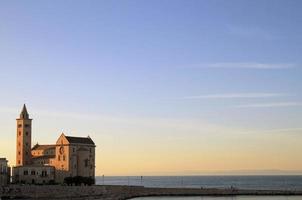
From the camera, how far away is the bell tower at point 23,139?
116812 mm

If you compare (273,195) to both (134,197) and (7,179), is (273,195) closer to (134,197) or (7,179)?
(134,197)

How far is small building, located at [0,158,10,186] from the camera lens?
106 m

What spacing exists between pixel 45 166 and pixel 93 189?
50.8 feet

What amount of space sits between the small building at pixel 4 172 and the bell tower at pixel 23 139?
17.1 ft

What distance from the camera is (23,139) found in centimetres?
11662

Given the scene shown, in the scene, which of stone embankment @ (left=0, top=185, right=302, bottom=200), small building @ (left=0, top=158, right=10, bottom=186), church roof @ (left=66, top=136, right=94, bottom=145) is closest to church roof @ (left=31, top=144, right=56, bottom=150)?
church roof @ (left=66, top=136, right=94, bottom=145)

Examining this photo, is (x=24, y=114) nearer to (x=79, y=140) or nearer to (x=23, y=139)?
(x=23, y=139)

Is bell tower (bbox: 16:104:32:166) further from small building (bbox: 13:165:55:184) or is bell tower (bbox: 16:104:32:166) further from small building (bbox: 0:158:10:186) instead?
small building (bbox: 0:158:10:186)

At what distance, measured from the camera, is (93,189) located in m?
102

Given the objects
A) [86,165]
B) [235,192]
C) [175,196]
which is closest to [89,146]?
[86,165]

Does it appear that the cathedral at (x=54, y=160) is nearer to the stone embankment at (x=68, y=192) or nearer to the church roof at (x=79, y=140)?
the church roof at (x=79, y=140)

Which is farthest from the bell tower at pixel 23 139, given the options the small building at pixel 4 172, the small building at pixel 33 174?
the small building at pixel 4 172

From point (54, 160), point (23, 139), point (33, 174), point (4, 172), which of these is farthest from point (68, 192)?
point (23, 139)

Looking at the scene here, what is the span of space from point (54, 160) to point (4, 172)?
1173cm
